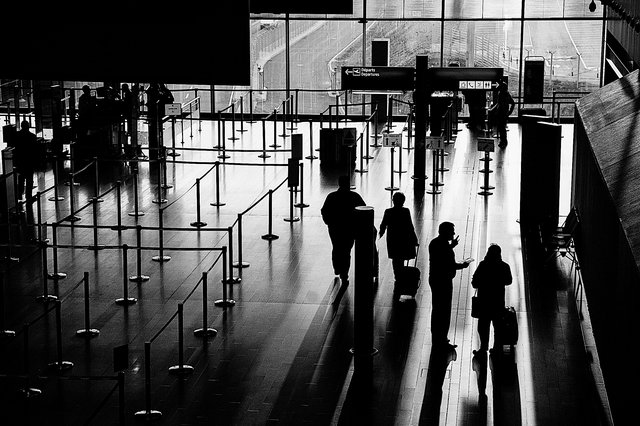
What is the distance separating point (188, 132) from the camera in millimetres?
30234

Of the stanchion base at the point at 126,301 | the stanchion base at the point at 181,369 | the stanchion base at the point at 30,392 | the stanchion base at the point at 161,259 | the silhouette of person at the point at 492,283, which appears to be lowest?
the stanchion base at the point at 30,392

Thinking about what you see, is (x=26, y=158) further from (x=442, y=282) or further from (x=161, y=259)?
(x=442, y=282)

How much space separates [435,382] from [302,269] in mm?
4671

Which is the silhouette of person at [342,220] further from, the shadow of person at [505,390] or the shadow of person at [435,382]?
the shadow of person at [505,390]

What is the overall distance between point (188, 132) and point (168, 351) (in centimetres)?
1774

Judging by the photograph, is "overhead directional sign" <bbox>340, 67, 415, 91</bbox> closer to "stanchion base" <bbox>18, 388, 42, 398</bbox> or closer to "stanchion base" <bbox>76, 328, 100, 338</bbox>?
"stanchion base" <bbox>76, 328, 100, 338</bbox>

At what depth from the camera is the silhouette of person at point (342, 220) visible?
15.2 m

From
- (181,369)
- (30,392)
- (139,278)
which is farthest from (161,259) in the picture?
(30,392)

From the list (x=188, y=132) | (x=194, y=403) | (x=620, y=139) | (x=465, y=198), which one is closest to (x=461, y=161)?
(x=465, y=198)

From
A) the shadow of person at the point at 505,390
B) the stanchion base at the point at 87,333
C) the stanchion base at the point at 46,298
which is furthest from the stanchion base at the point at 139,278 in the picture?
the shadow of person at the point at 505,390

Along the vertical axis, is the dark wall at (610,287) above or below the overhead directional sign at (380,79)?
below

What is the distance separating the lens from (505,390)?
11.8 metres

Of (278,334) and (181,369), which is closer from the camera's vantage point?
(181,369)

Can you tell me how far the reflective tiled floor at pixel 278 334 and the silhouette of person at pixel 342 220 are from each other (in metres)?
0.40
